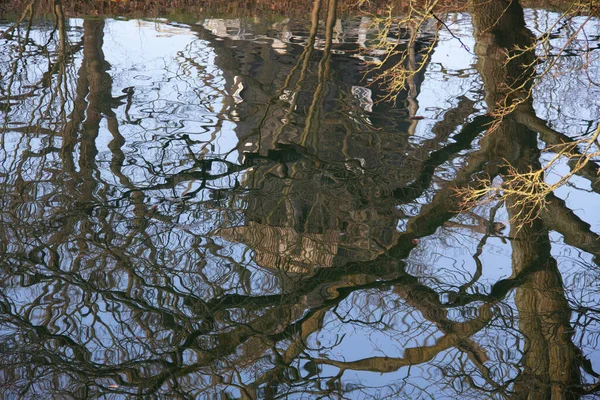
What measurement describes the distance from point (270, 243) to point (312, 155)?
2.25 m

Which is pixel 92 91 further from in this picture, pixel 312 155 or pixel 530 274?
pixel 530 274

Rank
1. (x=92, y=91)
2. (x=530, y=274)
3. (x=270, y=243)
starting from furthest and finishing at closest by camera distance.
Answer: (x=92, y=91) → (x=270, y=243) → (x=530, y=274)

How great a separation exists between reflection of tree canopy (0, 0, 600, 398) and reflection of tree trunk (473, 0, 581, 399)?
2cm

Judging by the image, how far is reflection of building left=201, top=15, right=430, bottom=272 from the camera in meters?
6.86

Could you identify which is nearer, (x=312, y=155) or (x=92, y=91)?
(x=312, y=155)

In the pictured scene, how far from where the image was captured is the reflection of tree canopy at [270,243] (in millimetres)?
5008

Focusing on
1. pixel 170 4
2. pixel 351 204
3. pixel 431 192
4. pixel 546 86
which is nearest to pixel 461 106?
pixel 546 86

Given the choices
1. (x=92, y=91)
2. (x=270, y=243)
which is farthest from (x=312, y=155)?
(x=92, y=91)

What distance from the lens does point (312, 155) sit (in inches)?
346

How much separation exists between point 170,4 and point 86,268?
506 inches

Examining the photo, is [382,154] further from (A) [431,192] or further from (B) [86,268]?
(B) [86,268]

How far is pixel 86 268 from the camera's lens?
6.18 metres

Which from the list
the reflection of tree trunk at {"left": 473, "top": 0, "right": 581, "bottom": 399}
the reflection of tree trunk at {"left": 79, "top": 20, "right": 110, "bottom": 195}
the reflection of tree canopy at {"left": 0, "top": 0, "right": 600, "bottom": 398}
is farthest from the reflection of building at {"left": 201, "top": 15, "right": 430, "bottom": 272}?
the reflection of tree trunk at {"left": 79, "top": 20, "right": 110, "bottom": 195}

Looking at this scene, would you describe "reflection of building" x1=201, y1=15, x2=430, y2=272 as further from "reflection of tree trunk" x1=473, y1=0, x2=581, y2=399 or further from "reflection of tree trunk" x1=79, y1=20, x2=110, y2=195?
"reflection of tree trunk" x1=79, y1=20, x2=110, y2=195
